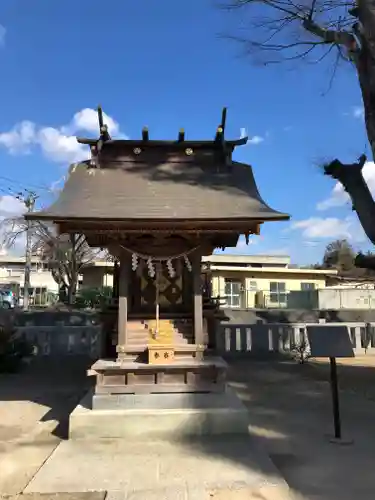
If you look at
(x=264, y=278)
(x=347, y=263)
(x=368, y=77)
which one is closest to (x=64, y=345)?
(x=368, y=77)

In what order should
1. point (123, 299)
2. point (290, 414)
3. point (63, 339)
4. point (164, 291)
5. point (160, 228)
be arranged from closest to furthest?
point (160, 228)
point (123, 299)
point (290, 414)
point (164, 291)
point (63, 339)

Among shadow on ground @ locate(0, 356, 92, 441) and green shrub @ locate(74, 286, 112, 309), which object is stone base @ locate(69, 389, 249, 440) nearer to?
shadow on ground @ locate(0, 356, 92, 441)

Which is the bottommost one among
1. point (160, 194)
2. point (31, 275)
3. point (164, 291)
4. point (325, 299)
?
point (164, 291)

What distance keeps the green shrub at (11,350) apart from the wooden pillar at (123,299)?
5313mm

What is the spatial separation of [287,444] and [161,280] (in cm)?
329

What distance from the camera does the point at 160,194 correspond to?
7.37m

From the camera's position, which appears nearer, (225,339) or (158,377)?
(158,377)

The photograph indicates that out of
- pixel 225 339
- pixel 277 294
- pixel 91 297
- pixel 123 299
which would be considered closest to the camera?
pixel 123 299

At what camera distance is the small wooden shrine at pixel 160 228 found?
652 centimetres

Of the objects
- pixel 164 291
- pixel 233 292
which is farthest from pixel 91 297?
pixel 164 291

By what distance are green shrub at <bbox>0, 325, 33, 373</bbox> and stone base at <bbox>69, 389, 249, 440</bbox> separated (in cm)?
537

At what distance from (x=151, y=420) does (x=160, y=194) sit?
354cm

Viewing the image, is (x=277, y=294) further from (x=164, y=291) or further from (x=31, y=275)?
(x=31, y=275)

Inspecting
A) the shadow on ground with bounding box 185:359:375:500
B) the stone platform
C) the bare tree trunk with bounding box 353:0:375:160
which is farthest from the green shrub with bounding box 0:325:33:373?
the bare tree trunk with bounding box 353:0:375:160
